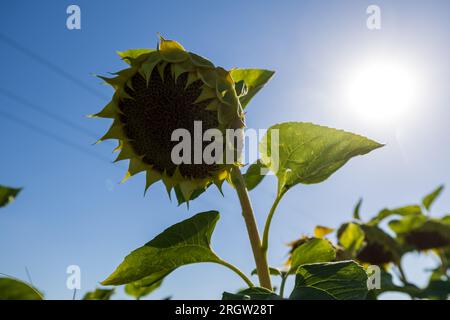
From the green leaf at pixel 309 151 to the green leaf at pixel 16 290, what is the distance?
2.80 feet

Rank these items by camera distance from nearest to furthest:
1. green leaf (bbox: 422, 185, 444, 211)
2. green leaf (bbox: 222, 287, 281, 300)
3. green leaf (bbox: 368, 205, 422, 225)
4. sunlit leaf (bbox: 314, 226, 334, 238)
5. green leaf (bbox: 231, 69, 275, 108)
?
1. green leaf (bbox: 222, 287, 281, 300)
2. green leaf (bbox: 231, 69, 275, 108)
3. sunlit leaf (bbox: 314, 226, 334, 238)
4. green leaf (bbox: 368, 205, 422, 225)
5. green leaf (bbox: 422, 185, 444, 211)

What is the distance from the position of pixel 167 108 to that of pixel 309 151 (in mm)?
482

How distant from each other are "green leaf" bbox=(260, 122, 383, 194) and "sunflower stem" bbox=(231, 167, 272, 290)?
158 mm

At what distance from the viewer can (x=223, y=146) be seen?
1.47 meters

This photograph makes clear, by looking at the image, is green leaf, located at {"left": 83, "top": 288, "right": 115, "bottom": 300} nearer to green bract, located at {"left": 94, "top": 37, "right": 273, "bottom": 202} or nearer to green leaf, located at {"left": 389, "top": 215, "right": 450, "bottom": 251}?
green bract, located at {"left": 94, "top": 37, "right": 273, "bottom": 202}

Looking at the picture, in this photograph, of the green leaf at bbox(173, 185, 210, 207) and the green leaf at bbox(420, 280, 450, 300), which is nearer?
the green leaf at bbox(173, 185, 210, 207)

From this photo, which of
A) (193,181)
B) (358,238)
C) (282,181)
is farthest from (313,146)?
(358,238)

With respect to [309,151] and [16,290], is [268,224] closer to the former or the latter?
[309,151]

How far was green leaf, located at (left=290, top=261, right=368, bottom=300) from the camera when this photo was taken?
1.20 meters

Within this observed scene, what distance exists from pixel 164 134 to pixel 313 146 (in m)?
0.49

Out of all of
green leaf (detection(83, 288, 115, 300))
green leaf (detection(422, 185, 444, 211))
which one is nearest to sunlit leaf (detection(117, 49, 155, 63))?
green leaf (detection(83, 288, 115, 300))

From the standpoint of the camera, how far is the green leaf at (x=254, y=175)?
5.61ft

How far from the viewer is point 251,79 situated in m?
1.57
